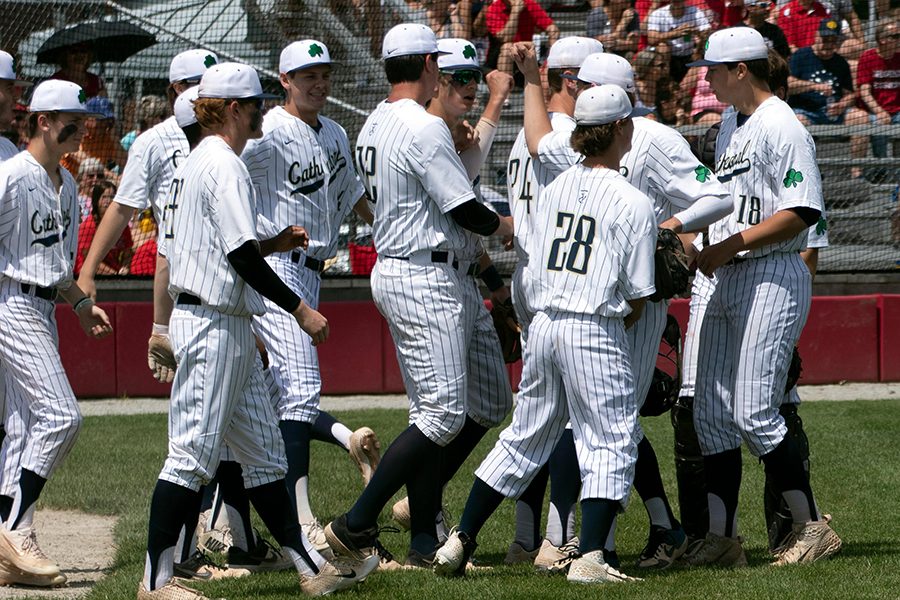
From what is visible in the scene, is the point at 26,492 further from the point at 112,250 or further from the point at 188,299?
the point at 112,250

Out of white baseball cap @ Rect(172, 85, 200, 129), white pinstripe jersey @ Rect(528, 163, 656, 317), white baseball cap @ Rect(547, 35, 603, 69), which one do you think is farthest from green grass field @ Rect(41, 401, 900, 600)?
white baseball cap @ Rect(547, 35, 603, 69)

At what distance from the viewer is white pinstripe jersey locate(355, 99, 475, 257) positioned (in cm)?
493

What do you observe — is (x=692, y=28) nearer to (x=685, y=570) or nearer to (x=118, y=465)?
(x=118, y=465)

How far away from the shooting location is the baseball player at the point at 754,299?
4977 mm

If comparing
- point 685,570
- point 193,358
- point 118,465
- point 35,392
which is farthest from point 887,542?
point 118,465

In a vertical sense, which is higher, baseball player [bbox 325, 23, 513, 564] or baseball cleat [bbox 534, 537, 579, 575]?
baseball player [bbox 325, 23, 513, 564]

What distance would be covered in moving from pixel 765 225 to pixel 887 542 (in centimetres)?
158

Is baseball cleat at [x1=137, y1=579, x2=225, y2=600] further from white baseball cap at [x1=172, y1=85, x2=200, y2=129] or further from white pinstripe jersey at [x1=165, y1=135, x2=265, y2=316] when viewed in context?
white baseball cap at [x1=172, y1=85, x2=200, y2=129]

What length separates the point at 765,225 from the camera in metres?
4.93

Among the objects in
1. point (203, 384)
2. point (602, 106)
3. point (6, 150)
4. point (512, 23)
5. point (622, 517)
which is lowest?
point (622, 517)

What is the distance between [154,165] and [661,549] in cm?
285

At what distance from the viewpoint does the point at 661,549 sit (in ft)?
17.0

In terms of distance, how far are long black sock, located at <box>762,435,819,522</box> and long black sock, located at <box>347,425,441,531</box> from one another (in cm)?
136

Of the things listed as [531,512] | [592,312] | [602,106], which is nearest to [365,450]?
[531,512]
